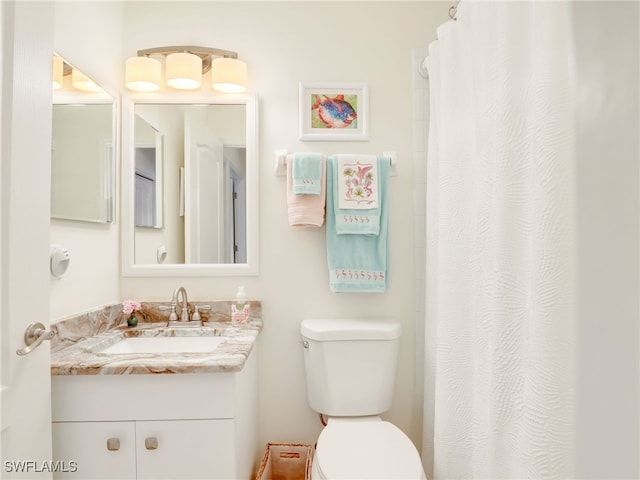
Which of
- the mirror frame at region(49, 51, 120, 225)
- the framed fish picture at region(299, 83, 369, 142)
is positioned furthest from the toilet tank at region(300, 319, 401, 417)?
the mirror frame at region(49, 51, 120, 225)

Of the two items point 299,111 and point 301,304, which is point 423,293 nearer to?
point 301,304

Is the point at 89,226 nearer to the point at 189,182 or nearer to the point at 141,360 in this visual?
the point at 189,182

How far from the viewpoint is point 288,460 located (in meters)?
1.72

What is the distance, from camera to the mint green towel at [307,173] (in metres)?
1.69

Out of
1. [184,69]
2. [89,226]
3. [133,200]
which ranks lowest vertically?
[89,226]

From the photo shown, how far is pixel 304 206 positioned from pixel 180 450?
39.8 inches

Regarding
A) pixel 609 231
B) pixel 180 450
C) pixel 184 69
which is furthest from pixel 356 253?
pixel 609 231

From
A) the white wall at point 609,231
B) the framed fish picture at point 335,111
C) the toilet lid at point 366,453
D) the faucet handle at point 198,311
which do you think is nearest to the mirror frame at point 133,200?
the faucet handle at point 198,311

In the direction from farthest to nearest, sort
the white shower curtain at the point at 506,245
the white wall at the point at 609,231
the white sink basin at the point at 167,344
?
the white sink basin at the point at 167,344, the white shower curtain at the point at 506,245, the white wall at the point at 609,231

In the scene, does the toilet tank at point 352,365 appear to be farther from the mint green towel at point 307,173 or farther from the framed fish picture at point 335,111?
the framed fish picture at point 335,111

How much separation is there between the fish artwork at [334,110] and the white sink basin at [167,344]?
1.08 meters

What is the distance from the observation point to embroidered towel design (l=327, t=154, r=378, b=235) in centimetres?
173

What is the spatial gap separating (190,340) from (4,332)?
0.81 meters

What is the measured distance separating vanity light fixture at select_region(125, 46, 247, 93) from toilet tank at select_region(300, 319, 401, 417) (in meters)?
1.16
